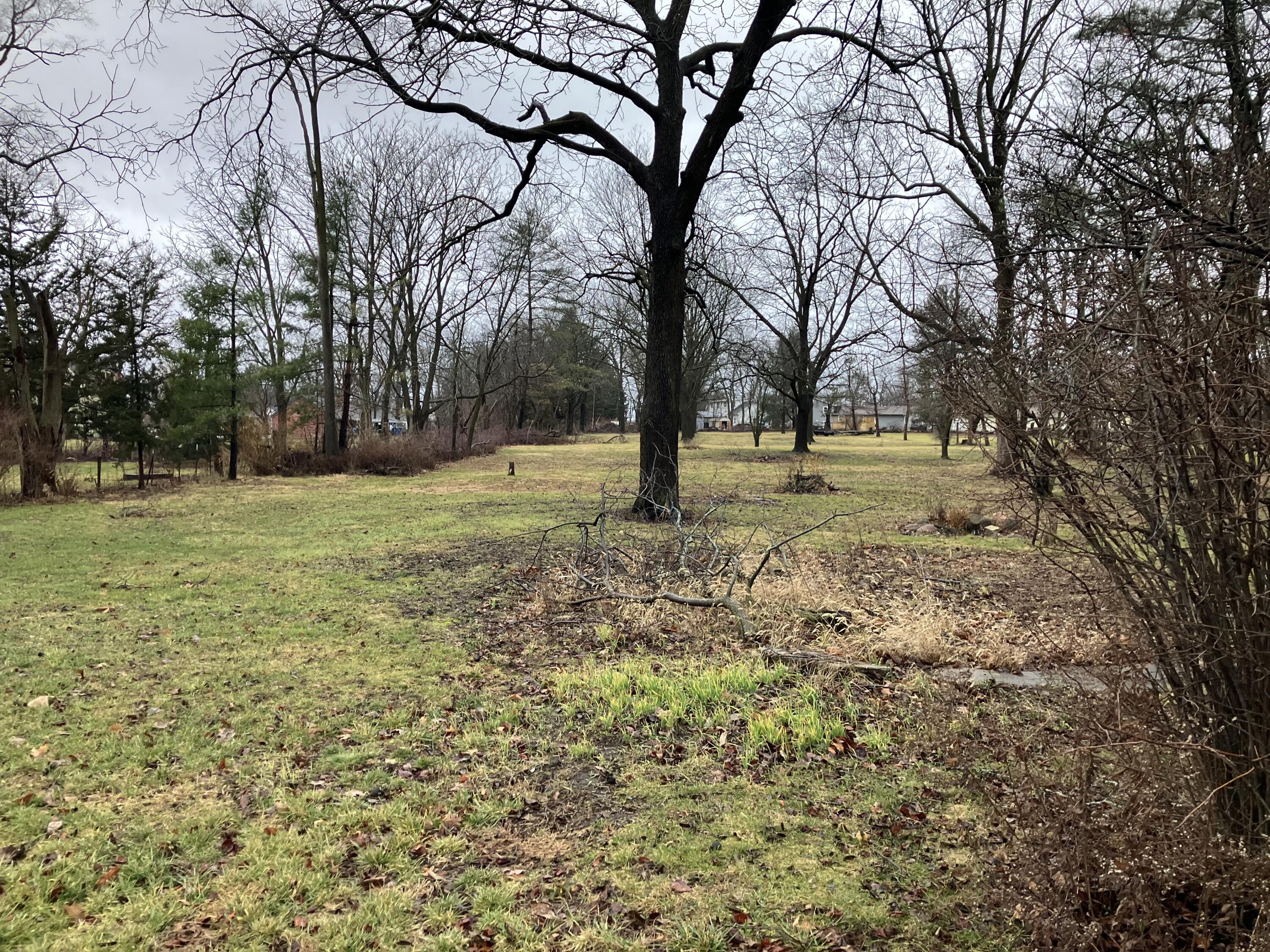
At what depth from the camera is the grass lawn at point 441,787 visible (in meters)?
2.50

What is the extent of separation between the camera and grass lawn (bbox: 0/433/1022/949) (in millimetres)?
2496

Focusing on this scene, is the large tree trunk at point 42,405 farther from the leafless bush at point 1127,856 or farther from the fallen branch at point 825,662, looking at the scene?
the leafless bush at point 1127,856

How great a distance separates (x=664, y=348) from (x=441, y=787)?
8377 millimetres

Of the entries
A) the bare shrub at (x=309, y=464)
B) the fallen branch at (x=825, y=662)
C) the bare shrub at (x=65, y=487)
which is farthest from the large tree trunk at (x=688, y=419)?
the fallen branch at (x=825, y=662)

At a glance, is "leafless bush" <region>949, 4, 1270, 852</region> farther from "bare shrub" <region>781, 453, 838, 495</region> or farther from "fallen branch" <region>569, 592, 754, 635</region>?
"bare shrub" <region>781, 453, 838, 495</region>

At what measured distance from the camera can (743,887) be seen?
104 inches

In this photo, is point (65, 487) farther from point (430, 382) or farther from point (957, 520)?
point (957, 520)

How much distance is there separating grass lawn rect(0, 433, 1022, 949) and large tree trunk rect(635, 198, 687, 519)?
171 inches

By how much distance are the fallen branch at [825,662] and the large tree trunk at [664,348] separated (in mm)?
5678

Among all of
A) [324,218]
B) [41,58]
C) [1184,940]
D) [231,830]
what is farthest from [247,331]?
[1184,940]

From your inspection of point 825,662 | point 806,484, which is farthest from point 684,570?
point 806,484

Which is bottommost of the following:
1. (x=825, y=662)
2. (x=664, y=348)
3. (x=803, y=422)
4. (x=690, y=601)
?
(x=825, y=662)

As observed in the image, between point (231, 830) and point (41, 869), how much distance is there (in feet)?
2.09

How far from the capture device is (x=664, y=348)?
10.9 metres
